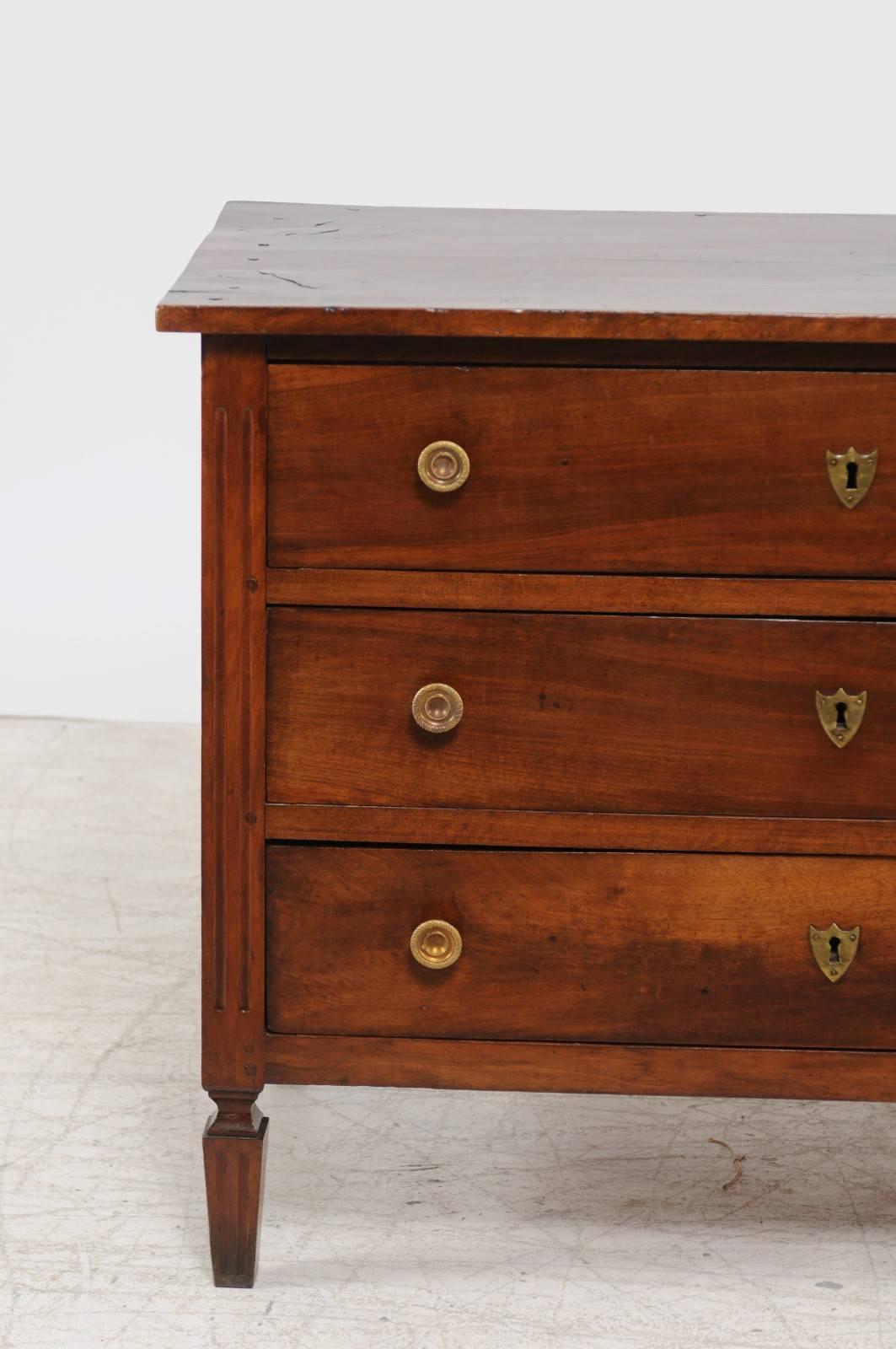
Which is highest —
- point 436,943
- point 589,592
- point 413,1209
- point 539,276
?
point 539,276

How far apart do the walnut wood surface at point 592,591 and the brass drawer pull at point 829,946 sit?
0.33 m

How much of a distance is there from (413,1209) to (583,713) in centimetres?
70

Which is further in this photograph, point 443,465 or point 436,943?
point 436,943

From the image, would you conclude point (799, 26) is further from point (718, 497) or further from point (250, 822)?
point (250, 822)

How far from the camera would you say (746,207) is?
3.92 m

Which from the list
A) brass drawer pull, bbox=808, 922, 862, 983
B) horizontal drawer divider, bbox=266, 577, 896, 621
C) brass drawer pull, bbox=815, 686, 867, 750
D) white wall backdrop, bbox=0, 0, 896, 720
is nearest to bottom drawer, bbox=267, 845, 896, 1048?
brass drawer pull, bbox=808, 922, 862, 983

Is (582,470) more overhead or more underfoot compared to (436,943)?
more overhead

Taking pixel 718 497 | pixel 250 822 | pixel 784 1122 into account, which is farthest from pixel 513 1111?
pixel 718 497

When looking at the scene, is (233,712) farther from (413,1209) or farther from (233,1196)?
(413,1209)

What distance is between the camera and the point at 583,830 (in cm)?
195

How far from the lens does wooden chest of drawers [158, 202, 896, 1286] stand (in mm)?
1840

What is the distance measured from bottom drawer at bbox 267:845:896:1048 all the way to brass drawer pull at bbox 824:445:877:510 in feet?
1.24

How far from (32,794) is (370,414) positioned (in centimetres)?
190

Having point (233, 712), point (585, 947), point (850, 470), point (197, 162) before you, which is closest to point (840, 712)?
point (850, 470)
